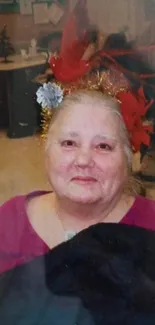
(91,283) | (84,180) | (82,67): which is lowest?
(91,283)

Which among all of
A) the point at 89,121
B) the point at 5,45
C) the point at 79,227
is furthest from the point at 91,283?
the point at 5,45

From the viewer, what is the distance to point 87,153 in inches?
26.5

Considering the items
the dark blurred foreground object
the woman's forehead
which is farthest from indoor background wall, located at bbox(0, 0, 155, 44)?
the dark blurred foreground object

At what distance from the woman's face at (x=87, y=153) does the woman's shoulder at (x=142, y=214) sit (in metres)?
0.04

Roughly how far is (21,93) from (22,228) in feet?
0.52

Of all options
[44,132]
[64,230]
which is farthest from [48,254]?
[44,132]

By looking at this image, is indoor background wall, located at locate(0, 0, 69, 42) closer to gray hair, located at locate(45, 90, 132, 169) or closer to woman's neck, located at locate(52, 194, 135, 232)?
gray hair, located at locate(45, 90, 132, 169)

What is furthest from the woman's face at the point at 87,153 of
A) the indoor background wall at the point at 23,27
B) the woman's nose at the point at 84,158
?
the indoor background wall at the point at 23,27

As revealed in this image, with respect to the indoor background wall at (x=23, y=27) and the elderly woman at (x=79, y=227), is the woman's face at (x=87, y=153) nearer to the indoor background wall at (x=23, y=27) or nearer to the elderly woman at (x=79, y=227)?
the elderly woman at (x=79, y=227)

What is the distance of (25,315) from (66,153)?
0.19m

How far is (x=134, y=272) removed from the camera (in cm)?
69

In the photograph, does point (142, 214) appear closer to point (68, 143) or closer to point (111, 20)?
point (68, 143)

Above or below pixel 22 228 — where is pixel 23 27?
above

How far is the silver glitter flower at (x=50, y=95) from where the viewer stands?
680mm
